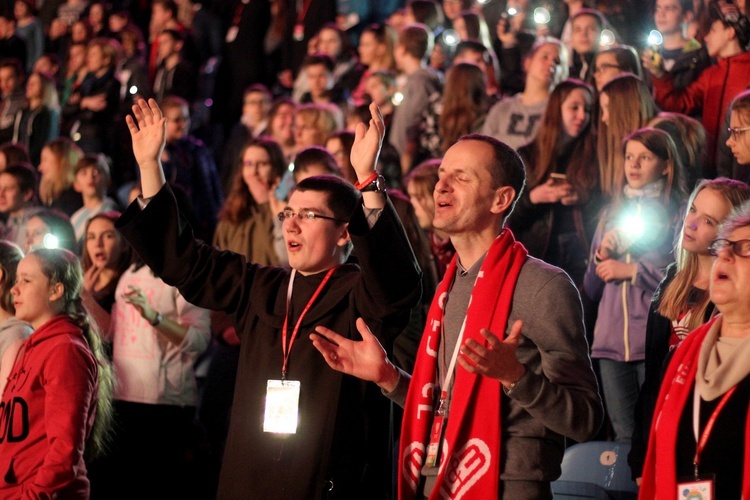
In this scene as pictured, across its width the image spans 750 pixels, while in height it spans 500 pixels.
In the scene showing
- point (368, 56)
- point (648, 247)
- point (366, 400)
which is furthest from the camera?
point (368, 56)

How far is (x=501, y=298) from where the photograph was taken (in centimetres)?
337

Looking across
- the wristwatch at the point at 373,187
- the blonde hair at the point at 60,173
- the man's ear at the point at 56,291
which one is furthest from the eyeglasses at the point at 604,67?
the blonde hair at the point at 60,173

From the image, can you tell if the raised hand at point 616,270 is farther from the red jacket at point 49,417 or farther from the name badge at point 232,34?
the name badge at point 232,34

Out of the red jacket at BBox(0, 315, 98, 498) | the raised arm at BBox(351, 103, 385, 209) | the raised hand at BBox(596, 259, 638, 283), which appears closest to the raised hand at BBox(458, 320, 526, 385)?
the raised arm at BBox(351, 103, 385, 209)

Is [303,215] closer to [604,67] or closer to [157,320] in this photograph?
[157,320]

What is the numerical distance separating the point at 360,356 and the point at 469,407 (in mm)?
459

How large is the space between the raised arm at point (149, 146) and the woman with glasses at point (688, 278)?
Result: 210cm

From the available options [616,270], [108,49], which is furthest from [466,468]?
[108,49]

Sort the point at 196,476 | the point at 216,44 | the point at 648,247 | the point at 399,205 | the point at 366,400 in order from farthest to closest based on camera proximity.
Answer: the point at 216,44 → the point at 196,476 → the point at 399,205 → the point at 648,247 → the point at 366,400

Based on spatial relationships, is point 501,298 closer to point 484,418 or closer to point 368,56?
point 484,418

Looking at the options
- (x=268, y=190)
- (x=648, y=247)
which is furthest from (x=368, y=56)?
(x=648, y=247)

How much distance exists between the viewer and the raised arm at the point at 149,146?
156 inches

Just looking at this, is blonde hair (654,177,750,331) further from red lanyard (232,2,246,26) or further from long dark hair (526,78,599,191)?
red lanyard (232,2,246,26)

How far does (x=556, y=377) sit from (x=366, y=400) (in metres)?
0.90
